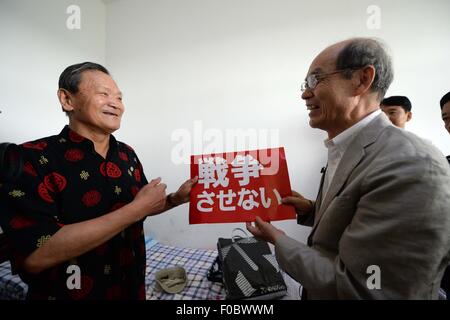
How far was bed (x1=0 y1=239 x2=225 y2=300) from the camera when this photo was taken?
110 cm

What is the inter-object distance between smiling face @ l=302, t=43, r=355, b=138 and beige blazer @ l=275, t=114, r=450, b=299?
165 millimetres

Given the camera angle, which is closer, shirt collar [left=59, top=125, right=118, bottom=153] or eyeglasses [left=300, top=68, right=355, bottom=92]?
eyeglasses [left=300, top=68, right=355, bottom=92]

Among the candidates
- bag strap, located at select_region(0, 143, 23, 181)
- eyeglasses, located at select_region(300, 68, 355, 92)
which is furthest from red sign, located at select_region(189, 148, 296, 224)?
bag strap, located at select_region(0, 143, 23, 181)

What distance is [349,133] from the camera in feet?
2.16

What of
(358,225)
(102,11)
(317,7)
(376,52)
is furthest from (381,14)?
(102,11)

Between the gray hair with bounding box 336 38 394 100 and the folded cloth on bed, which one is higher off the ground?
the gray hair with bounding box 336 38 394 100

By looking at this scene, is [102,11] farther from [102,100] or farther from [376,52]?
[376,52]

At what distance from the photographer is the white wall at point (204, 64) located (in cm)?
139

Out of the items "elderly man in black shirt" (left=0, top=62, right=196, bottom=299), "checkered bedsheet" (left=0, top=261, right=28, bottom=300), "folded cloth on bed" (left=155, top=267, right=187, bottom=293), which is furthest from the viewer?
"folded cloth on bed" (left=155, top=267, right=187, bottom=293)

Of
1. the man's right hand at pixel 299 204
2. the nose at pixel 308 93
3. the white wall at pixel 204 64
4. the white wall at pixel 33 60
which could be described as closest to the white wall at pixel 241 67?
the white wall at pixel 204 64

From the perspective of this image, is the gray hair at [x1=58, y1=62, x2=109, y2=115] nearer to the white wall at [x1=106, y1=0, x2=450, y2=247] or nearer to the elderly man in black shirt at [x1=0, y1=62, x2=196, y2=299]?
the elderly man in black shirt at [x1=0, y1=62, x2=196, y2=299]

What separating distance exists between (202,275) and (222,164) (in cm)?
93

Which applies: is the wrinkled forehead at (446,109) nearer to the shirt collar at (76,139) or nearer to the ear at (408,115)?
the ear at (408,115)

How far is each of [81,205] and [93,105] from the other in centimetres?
39
